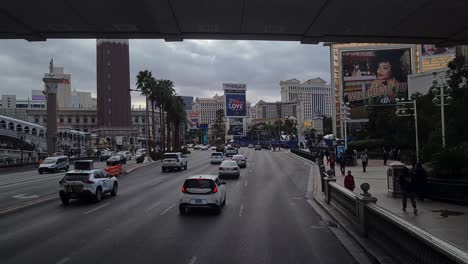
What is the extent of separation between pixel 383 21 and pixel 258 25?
10.9 ft

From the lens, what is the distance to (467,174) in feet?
62.4

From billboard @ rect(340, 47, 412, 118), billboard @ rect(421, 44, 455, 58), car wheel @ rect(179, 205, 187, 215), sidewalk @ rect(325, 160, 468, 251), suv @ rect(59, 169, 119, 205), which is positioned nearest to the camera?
sidewalk @ rect(325, 160, 468, 251)

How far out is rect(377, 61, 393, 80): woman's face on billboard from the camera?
326ft

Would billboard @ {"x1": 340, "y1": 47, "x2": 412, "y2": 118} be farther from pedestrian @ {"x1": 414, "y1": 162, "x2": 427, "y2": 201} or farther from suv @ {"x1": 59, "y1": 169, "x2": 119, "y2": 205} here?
suv @ {"x1": 59, "y1": 169, "x2": 119, "y2": 205}

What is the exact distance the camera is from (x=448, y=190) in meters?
18.6

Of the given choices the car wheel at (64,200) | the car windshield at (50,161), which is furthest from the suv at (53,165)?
the car wheel at (64,200)

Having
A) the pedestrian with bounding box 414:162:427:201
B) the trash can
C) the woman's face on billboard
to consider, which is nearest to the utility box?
the trash can

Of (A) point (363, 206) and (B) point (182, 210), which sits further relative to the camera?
(B) point (182, 210)

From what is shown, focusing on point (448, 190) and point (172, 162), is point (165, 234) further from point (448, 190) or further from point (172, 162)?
point (172, 162)

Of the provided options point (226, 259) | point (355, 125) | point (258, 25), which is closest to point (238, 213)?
point (226, 259)

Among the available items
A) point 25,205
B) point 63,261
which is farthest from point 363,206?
point 25,205

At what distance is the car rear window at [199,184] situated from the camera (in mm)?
18078

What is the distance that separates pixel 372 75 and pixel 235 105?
180 ft

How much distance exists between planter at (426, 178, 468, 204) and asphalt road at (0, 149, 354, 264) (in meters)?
5.29
